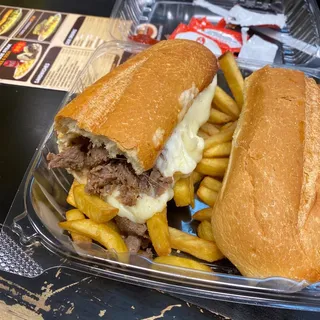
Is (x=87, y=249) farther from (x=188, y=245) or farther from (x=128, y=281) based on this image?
(x=188, y=245)

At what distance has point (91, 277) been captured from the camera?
1.81 m

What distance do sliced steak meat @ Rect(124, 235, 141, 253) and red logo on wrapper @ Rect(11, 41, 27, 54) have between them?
1852 millimetres

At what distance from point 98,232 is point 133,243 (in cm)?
21

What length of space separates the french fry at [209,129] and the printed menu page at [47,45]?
801mm

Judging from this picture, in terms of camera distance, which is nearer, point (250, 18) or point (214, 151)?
point (214, 151)

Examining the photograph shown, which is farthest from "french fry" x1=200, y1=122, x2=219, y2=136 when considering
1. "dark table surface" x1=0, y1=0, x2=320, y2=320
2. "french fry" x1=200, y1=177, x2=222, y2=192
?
"dark table surface" x1=0, y1=0, x2=320, y2=320

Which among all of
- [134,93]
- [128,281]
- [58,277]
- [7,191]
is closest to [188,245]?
[128,281]

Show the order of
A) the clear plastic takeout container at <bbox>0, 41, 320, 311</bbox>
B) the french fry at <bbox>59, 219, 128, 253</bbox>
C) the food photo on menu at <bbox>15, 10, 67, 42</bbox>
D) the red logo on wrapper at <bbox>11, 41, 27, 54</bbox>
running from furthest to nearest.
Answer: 1. the food photo on menu at <bbox>15, 10, 67, 42</bbox>
2. the red logo on wrapper at <bbox>11, 41, 27, 54</bbox>
3. the french fry at <bbox>59, 219, 128, 253</bbox>
4. the clear plastic takeout container at <bbox>0, 41, 320, 311</bbox>

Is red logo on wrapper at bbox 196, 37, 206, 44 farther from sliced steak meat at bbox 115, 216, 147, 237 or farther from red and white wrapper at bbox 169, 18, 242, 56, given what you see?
sliced steak meat at bbox 115, 216, 147, 237

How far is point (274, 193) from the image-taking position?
5.53 ft

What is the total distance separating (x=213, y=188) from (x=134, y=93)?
0.62 metres

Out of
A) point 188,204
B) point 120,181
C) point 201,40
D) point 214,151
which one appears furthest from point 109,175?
point 201,40

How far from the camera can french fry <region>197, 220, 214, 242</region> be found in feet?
6.18

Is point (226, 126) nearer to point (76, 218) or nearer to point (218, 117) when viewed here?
point (218, 117)
